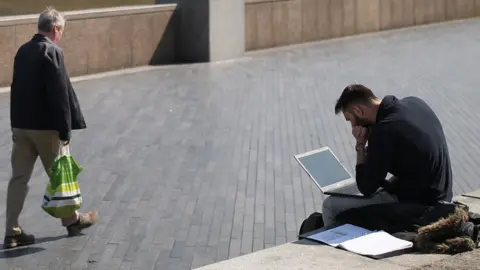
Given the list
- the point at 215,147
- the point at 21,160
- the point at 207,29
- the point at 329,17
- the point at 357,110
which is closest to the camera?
the point at 357,110

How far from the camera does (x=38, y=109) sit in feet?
20.5

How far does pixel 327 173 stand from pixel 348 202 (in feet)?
1.37

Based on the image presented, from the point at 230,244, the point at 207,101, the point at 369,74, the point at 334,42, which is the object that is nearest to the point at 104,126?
the point at 207,101

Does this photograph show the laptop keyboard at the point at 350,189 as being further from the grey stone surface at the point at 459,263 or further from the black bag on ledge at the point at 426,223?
the grey stone surface at the point at 459,263

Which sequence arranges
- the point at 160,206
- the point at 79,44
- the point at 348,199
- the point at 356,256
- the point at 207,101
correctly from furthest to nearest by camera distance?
the point at 79,44, the point at 207,101, the point at 160,206, the point at 348,199, the point at 356,256

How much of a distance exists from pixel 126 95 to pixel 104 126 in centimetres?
203

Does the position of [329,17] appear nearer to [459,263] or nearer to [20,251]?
[20,251]

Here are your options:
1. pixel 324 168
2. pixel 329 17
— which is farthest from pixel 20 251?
pixel 329 17

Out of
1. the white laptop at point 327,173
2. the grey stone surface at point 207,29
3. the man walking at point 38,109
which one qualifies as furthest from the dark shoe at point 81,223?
the grey stone surface at point 207,29

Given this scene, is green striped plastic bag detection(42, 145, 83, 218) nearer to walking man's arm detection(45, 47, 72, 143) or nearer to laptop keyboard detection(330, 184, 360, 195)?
walking man's arm detection(45, 47, 72, 143)

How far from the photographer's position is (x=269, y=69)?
14.9 metres

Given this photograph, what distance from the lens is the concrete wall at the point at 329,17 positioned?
666 inches

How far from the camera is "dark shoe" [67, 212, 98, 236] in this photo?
21.7ft

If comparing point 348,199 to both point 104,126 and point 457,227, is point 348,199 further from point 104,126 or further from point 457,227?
point 104,126
